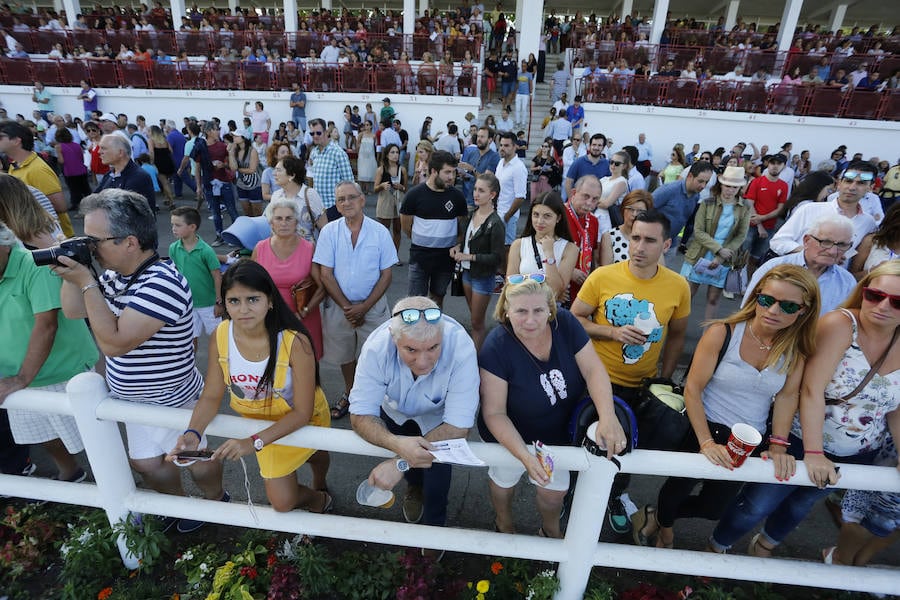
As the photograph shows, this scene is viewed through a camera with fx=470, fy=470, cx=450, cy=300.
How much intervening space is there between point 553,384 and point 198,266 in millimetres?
2949

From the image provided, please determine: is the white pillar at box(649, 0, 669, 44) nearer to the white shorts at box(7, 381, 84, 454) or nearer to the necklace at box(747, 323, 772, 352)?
the necklace at box(747, 323, 772, 352)

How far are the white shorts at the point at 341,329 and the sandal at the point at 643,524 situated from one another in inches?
89.5

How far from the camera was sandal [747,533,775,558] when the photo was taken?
102 inches

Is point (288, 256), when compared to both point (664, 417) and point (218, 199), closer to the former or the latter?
point (664, 417)

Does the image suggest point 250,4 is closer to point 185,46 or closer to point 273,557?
point 185,46

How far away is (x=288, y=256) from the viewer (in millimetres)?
3498

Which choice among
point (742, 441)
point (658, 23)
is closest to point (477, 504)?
point (742, 441)

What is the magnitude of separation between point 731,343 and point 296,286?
2.78 meters

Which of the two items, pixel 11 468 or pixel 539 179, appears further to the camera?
pixel 539 179

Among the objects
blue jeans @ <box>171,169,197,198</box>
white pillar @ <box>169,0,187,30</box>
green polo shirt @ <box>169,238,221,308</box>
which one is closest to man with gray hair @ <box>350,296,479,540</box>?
green polo shirt @ <box>169,238,221,308</box>

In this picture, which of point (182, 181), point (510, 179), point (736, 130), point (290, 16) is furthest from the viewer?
point (290, 16)

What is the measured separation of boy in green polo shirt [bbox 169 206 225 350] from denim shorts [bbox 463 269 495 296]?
2082 mm

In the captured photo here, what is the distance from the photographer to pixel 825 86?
1412cm

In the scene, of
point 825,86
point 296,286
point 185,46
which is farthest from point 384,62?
point 296,286
